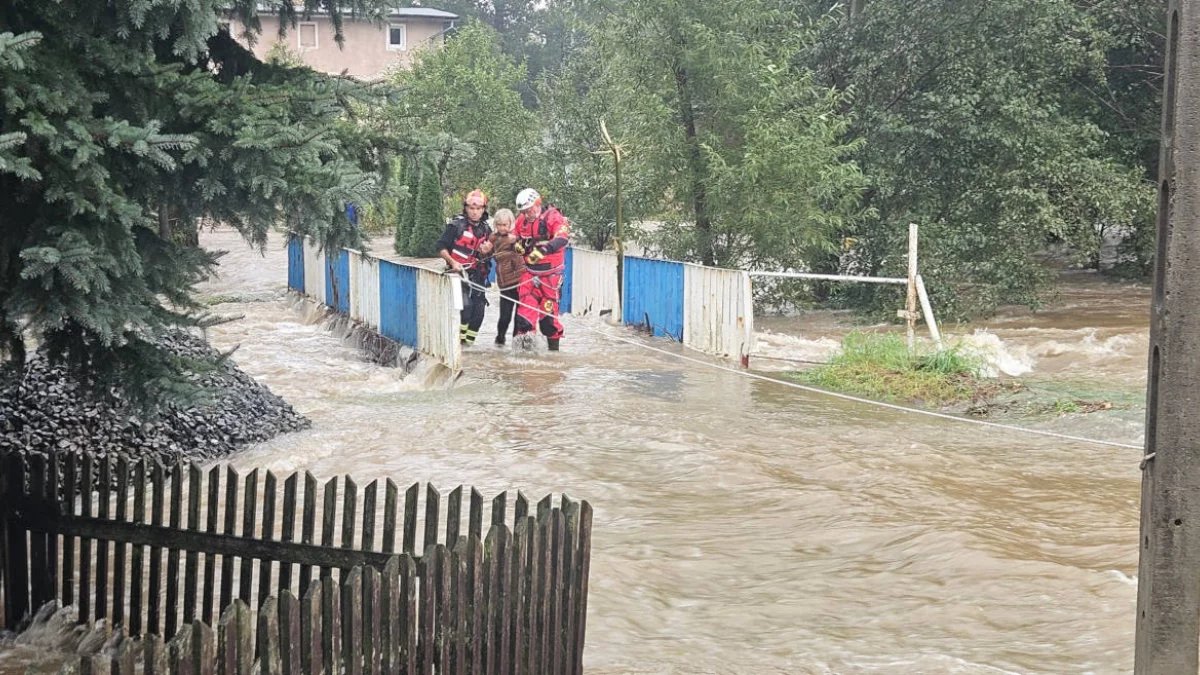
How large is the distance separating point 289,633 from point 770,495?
6.24 meters

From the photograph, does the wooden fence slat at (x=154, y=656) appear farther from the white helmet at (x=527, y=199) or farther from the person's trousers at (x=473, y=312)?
the person's trousers at (x=473, y=312)

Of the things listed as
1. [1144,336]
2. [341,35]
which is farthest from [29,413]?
[1144,336]

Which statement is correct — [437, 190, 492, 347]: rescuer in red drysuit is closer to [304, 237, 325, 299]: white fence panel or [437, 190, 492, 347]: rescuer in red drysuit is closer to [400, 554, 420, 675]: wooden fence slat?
[304, 237, 325, 299]: white fence panel

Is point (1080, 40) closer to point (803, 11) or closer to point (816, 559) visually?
point (803, 11)

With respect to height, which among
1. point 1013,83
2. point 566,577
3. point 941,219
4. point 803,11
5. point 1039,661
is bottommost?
point 1039,661

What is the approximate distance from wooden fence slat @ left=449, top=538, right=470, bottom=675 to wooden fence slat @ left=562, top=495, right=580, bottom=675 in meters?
0.64

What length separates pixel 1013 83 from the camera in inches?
818

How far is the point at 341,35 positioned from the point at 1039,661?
15.4ft

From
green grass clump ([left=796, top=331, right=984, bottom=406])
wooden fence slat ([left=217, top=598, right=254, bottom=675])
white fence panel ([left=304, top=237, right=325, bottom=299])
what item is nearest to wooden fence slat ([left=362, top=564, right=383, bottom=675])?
wooden fence slat ([left=217, top=598, right=254, bottom=675])

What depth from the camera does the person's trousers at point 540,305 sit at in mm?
16219

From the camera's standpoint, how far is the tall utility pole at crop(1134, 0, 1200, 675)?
3.72m

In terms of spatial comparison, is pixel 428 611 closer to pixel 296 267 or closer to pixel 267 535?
pixel 267 535

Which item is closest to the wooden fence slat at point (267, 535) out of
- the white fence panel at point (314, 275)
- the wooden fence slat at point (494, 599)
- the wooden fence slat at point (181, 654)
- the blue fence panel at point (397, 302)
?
the wooden fence slat at point (494, 599)

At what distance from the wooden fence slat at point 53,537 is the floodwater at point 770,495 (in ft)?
8.51
